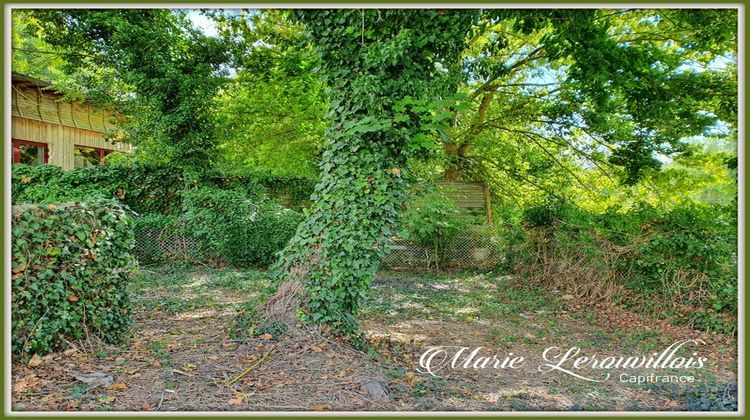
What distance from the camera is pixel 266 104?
37.6ft

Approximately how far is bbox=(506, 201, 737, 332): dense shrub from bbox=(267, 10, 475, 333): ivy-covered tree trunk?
13.4ft

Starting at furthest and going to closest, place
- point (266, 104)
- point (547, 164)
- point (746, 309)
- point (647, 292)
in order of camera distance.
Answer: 1. point (547, 164)
2. point (266, 104)
3. point (647, 292)
4. point (746, 309)

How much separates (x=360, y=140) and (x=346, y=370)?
213cm

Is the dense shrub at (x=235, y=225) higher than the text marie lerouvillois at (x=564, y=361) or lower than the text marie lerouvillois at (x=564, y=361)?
higher

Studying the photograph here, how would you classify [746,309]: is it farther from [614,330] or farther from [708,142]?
[708,142]

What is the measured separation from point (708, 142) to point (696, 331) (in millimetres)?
2902

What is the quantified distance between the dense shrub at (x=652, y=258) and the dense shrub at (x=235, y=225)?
5.90m

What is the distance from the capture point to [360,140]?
4.46 meters

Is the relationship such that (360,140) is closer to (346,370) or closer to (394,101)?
(394,101)

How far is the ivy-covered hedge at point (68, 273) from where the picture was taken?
11.9ft

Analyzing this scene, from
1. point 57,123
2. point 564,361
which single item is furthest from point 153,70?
point 564,361

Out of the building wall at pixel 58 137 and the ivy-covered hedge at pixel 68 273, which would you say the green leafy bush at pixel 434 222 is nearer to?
the ivy-covered hedge at pixel 68 273

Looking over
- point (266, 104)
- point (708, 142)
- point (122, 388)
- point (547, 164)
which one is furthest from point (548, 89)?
point (122, 388)

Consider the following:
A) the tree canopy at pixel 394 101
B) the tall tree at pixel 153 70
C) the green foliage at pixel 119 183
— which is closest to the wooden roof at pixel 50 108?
the tree canopy at pixel 394 101
